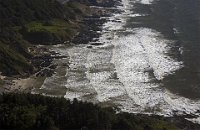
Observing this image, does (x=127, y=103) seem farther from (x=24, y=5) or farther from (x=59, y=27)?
(x=24, y=5)

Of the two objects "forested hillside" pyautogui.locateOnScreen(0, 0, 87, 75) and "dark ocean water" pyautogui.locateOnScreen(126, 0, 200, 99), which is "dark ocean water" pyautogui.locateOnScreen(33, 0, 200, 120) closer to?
"dark ocean water" pyautogui.locateOnScreen(126, 0, 200, 99)

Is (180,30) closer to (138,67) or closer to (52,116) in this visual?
(138,67)

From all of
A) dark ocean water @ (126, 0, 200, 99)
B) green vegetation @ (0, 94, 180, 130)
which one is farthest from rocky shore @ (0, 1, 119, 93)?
green vegetation @ (0, 94, 180, 130)

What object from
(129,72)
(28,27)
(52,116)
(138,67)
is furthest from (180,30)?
→ (52,116)

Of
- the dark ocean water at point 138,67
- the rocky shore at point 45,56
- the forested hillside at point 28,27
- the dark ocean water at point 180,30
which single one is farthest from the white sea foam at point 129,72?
the forested hillside at point 28,27

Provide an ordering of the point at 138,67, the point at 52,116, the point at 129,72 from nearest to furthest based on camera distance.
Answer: the point at 52,116 → the point at 129,72 → the point at 138,67

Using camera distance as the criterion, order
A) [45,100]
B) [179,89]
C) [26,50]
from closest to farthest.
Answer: [45,100]
[179,89]
[26,50]

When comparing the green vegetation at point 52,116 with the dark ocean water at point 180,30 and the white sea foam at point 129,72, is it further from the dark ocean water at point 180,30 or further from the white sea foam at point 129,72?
the dark ocean water at point 180,30

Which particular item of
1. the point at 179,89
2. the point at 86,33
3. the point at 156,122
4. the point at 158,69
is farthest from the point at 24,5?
the point at 156,122
